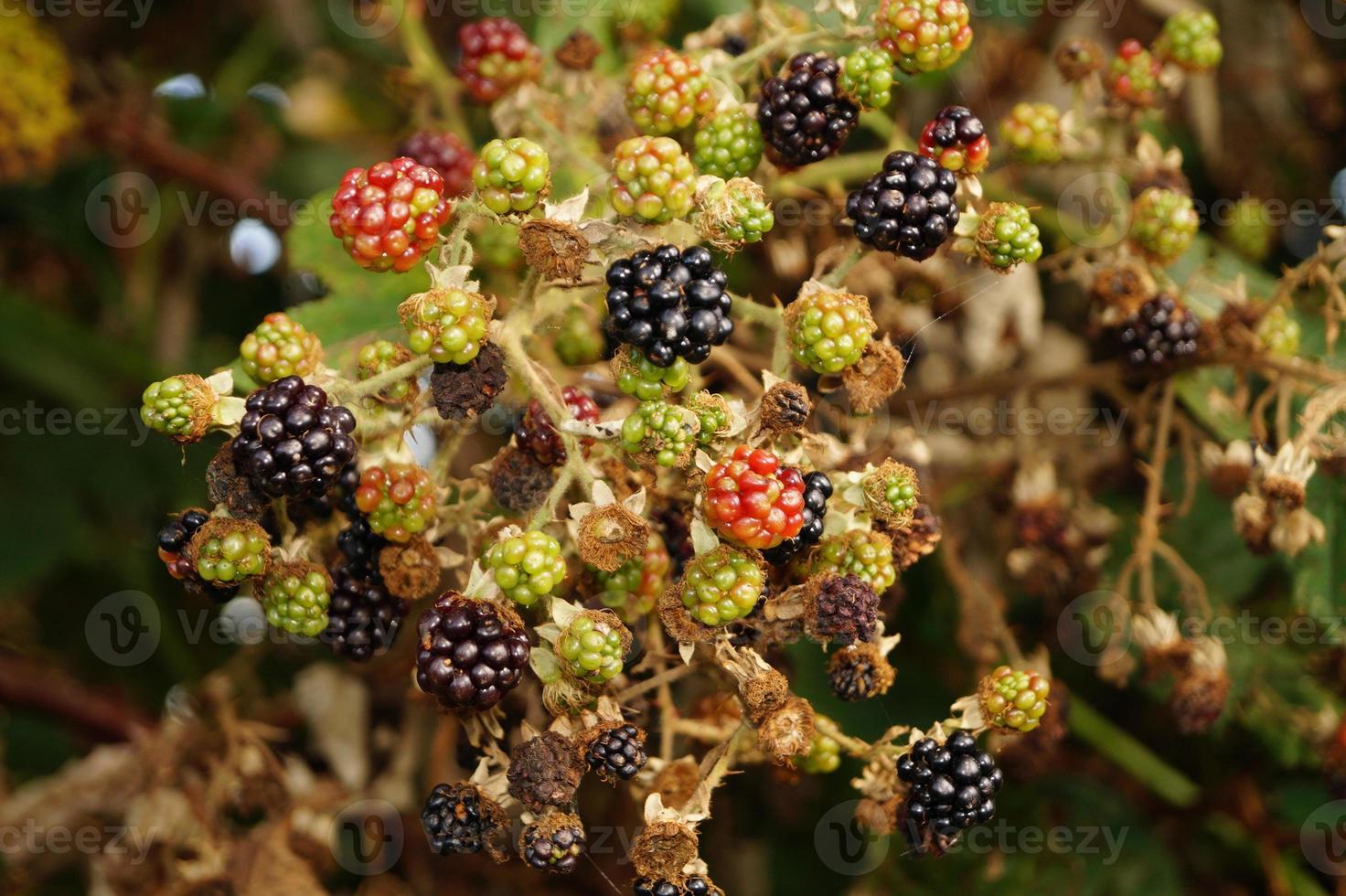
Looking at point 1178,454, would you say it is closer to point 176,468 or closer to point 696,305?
point 696,305

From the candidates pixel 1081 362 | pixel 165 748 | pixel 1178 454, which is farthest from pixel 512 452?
pixel 1081 362

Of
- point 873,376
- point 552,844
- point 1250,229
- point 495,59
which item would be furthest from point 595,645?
point 1250,229

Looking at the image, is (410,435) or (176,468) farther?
(176,468)

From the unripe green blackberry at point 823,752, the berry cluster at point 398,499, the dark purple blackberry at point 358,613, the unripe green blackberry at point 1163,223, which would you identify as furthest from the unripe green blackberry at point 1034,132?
the dark purple blackberry at point 358,613

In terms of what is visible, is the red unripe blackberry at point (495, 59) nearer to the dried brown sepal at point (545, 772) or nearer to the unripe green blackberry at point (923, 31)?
the unripe green blackberry at point (923, 31)

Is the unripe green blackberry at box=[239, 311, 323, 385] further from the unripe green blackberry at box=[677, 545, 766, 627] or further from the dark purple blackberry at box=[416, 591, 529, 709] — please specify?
Answer: the unripe green blackberry at box=[677, 545, 766, 627]
